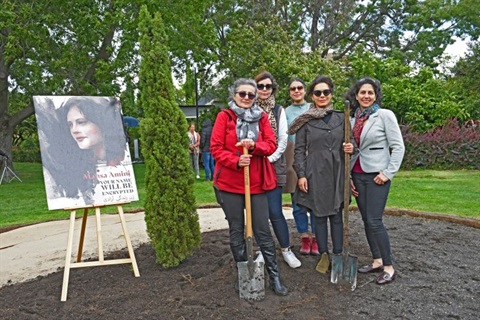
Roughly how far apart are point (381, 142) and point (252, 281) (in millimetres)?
1588

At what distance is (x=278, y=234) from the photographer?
13.4 feet

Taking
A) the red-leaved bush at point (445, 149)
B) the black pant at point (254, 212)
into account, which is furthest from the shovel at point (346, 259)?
the red-leaved bush at point (445, 149)

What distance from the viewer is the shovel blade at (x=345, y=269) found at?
366 cm

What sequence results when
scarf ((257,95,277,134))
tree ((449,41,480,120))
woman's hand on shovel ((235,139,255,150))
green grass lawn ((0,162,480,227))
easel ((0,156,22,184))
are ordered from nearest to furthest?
woman's hand on shovel ((235,139,255,150))
scarf ((257,95,277,134))
green grass lawn ((0,162,480,227))
easel ((0,156,22,184))
tree ((449,41,480,120))

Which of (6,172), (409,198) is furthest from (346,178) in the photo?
(6,172)

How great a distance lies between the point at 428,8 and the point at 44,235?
2291 cm

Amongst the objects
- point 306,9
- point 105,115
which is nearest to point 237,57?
point 306,9

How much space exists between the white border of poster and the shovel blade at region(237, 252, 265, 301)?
148 cm

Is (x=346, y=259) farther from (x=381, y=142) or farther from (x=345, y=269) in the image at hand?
(x=381, y=142)

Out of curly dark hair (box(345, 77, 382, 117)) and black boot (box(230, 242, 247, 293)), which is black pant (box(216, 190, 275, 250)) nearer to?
black boot (box(230, 242, 247, 293))

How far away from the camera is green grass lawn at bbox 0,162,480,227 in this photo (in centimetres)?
761

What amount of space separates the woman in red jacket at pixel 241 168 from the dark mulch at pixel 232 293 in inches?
13.3

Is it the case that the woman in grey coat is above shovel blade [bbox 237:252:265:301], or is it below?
above

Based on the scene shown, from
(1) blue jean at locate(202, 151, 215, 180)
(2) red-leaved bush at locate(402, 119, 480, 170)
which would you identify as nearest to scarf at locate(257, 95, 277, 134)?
(1) blue jean at locate(202, 151, 215, 180)
